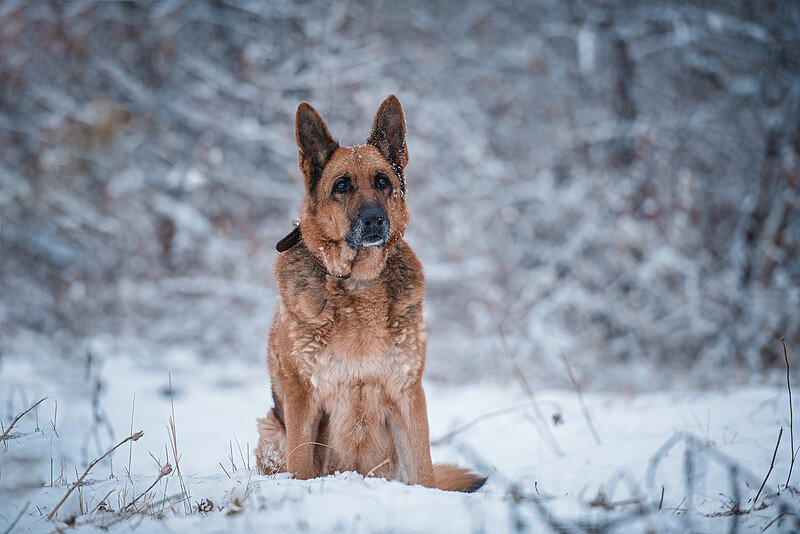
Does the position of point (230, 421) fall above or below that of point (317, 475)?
above

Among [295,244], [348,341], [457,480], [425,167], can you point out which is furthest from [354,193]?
[425,167]

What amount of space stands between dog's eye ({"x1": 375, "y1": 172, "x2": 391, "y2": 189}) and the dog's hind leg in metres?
1.53

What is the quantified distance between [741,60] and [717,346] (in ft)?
17.4

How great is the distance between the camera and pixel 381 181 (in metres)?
3.16

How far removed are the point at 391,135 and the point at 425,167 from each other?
6.90 metres

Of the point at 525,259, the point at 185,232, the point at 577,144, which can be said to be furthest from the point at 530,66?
the point at 185,232

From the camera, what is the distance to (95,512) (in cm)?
213

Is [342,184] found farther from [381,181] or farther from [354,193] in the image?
[381,181]

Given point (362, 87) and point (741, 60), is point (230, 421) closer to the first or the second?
point (362, 87)

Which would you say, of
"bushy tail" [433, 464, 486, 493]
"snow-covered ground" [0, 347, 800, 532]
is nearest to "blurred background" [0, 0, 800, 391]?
"snow-covered ground" [0, 347, 800, 532]

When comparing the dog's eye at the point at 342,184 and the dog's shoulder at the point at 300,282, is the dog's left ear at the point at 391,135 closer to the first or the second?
the dog's eye at the point at 342,184

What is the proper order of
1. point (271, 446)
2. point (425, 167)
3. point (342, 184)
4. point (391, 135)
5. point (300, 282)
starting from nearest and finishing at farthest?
point (300, 282) → point (271, 446) → point (342, 184) → point (391, 135) → point (425, 167)

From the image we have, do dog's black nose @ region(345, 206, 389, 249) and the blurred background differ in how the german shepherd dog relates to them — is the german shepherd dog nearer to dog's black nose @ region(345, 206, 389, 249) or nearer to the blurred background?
dog's black nose @ region(345, 206, 389, 249)

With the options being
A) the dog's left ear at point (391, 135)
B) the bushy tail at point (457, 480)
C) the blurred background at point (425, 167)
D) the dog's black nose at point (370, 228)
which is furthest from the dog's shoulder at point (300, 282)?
the blurred background at point (425, 167)
